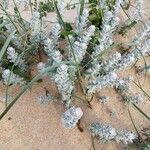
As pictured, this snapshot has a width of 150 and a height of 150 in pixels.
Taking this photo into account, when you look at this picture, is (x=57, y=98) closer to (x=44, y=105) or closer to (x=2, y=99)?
(x=44, y=105)

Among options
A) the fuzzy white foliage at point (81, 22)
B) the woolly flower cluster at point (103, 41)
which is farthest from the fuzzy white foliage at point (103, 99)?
the fuzzy white foliage at point (81, 22)

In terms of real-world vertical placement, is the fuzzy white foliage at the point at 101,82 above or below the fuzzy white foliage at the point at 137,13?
below

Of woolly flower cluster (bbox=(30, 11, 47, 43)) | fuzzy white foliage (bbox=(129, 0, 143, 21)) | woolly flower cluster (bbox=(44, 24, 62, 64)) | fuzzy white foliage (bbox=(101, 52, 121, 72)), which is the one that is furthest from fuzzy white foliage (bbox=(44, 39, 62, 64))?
fuzzy white foliage (bbox=(129, 0, 143, 21))

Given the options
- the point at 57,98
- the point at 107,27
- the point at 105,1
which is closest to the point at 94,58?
the point at 107,27

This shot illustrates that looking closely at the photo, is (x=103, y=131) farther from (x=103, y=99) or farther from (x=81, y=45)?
(x=81, y=45)

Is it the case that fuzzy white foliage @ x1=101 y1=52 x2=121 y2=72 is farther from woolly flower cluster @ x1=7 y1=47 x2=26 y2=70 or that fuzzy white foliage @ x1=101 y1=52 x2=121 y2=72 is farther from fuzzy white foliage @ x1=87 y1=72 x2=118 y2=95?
woolly flower cluster @ x1=7 y1=47 x2=26 y2=70

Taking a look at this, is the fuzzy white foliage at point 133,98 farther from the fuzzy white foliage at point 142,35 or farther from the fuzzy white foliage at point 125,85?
the fuzzy white foliage at point 142,35

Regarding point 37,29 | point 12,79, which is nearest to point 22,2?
point 37,29

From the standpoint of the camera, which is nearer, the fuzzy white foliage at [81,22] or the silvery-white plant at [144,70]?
the fuzzy white foliage at [81,22]
